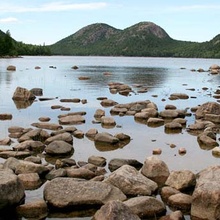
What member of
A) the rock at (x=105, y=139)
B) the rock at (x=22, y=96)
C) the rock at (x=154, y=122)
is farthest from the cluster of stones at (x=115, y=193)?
the rock at (x=22, y=96)

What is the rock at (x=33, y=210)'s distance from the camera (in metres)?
11.6

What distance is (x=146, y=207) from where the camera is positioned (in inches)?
455

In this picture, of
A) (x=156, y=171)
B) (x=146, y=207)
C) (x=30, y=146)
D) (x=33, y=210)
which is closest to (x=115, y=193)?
(x=146, y=207)

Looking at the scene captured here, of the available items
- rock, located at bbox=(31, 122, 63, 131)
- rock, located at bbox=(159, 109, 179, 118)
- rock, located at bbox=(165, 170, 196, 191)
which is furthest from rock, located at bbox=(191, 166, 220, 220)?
rock, located at bbox=(159, 109, 179, 118)

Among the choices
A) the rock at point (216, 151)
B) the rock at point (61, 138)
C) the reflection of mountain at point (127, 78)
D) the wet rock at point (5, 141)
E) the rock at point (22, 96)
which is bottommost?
the reflection of mountain at point (127, 78)

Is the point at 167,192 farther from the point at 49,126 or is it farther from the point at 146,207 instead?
the point at 49,126

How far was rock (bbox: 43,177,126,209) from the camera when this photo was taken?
11938 millimetres

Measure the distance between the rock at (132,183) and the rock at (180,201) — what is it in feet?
2.77

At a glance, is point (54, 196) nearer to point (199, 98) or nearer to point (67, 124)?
point (67, 124)

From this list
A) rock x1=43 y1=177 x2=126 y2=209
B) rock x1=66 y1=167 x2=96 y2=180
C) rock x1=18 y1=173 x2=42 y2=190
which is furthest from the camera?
rock x1=66 y1=167 x2=96 y2=180

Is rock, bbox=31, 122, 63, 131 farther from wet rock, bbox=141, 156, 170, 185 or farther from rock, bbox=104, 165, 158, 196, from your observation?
rock, bbox=104, 165, 158, 196

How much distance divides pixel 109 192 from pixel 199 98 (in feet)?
95.2

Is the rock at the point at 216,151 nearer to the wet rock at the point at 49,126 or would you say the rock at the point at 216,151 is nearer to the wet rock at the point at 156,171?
the wet rock at the point at 156,171

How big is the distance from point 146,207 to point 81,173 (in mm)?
3399
